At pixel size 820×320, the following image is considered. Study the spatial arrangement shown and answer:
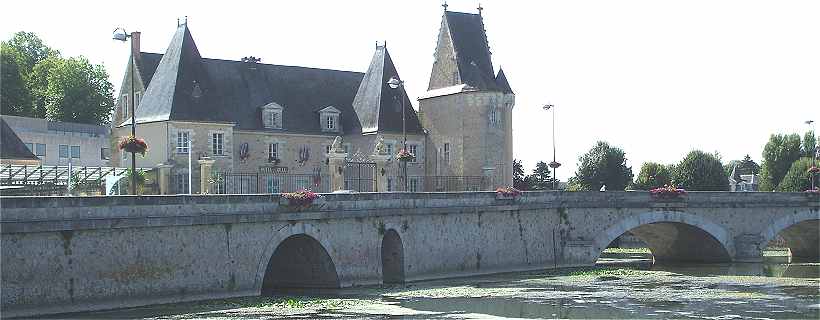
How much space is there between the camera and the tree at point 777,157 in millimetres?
97312

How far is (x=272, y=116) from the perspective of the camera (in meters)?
58.3

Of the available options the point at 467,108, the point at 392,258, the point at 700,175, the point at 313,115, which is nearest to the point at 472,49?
the point at 467,108

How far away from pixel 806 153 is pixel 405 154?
59.1 m

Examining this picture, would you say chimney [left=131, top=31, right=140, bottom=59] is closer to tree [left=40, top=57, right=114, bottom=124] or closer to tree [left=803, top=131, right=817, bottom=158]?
tree [left=40, top=57, right=114, bottom=124]

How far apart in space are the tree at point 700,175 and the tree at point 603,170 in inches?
317

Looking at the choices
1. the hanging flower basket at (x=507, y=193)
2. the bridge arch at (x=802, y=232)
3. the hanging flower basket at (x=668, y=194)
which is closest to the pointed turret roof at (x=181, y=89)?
the hanging flower basket at (x=507, y=193)

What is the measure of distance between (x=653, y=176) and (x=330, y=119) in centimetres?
3820

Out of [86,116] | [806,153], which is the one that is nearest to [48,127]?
[86,116]

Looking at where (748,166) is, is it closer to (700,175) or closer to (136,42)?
(700,175)

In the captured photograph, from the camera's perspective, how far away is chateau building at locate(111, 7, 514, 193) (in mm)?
53719

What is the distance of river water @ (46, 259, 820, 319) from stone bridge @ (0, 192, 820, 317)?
3.04 ft

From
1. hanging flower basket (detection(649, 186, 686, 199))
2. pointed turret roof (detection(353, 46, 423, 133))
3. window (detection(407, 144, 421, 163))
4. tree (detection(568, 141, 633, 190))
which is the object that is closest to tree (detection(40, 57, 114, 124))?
pointed turret roof (detection(353, 46, 423, 133))

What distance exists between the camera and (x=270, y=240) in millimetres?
36844

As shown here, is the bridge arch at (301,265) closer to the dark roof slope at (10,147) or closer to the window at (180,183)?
the window at (180,183)
